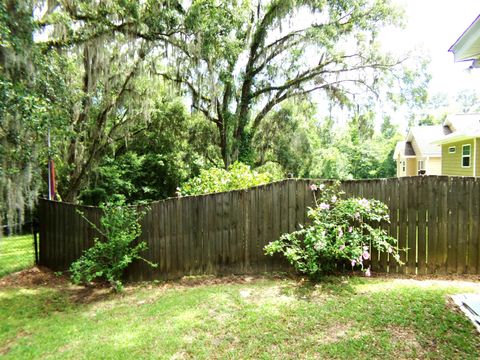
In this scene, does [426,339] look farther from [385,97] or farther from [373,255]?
[385,97]

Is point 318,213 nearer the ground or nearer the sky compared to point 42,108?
nearer the ground

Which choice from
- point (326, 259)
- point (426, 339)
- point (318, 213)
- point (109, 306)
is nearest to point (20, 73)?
point (109, 306)

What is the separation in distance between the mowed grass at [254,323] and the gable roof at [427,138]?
654 inches

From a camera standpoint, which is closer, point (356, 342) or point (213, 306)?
point (356, 342)

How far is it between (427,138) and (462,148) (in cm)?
660

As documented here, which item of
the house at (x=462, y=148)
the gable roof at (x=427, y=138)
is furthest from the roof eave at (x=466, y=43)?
the gable roof at (x=427, y=138)

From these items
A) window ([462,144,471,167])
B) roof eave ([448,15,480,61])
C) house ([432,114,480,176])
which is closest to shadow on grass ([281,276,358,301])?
roof eave ([448,15,480,61])

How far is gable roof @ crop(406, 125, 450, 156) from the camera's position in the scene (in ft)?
56.1

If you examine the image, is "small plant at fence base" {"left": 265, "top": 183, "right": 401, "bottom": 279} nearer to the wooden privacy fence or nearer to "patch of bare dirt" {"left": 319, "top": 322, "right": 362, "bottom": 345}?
the wooden privacy fence

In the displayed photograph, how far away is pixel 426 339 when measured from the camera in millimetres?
2324

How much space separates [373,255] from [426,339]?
1.59 metres

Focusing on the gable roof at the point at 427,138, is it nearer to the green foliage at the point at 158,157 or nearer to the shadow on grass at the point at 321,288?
the green foliage at the point at 158,157

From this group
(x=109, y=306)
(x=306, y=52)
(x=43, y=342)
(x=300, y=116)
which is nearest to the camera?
(x=43, y=342)

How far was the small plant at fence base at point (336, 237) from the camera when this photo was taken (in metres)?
3.57
